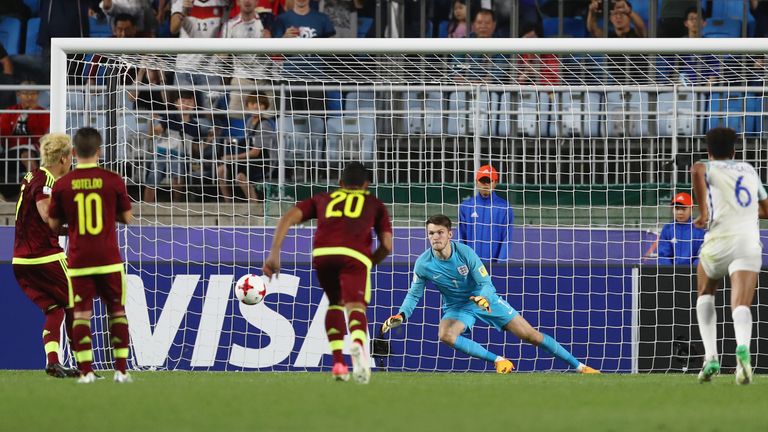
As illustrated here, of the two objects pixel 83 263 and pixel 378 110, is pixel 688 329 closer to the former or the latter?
pixel 378 110

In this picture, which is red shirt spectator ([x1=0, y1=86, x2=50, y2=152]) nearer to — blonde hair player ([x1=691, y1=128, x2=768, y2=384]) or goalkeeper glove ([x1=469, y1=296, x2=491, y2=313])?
goalkeeper glove ([x1=469, y1=296, x2=491, y2=313])

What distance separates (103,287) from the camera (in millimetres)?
9328

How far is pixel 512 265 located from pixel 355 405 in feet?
22.3

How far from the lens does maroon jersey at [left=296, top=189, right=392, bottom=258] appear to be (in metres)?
9.42

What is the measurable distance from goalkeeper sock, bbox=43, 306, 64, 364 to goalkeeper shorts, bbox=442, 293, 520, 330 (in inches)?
155

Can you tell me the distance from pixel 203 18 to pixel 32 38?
2.47 meters

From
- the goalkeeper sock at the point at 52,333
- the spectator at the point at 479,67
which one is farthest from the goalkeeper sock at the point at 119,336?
the spectator at the point at 479,67

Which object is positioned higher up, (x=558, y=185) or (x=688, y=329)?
(x=558, y=185)

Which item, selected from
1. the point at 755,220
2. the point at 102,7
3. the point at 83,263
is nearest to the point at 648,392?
the point at 755,220

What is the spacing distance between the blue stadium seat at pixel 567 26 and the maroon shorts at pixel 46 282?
380 inches

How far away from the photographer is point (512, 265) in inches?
560

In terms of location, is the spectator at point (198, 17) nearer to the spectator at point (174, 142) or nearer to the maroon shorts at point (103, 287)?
the spectator at point (174, 142)

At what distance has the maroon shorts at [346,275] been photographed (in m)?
9.36

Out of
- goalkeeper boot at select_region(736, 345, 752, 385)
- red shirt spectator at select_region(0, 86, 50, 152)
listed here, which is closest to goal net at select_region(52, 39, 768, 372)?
red shirt spectator at select_region(0, 86, 50, 152)
